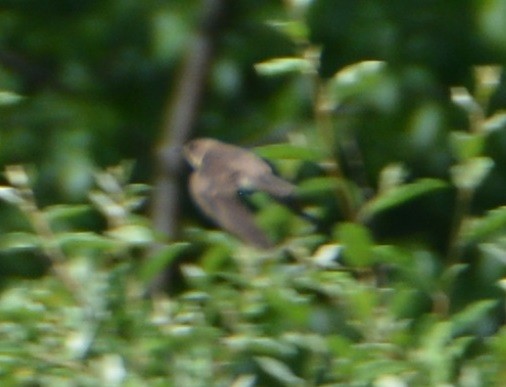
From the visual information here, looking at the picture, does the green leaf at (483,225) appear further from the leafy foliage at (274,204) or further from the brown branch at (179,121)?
the brown branch at (179,121)

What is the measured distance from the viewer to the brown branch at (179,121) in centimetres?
288

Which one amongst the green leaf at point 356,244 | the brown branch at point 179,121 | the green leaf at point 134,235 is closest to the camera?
the green leaf at point 356,244

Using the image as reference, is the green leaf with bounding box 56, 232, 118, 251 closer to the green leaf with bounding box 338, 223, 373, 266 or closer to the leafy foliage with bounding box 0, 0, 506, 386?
the leafy foliage with bounding box 0, 0, 506, 386

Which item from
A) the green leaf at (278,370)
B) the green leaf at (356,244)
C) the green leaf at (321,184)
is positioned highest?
the green leaf at (321,184)

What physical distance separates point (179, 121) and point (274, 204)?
1107 millimetres

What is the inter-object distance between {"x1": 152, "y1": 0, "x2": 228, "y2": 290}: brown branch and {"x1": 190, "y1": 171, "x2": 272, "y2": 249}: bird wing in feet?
0.80

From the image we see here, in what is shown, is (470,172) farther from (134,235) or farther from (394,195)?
(134,235)

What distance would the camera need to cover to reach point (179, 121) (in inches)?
124

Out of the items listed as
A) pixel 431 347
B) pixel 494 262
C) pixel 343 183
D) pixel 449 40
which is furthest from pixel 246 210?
pixel 449 40

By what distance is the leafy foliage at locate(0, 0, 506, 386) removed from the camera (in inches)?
72.8

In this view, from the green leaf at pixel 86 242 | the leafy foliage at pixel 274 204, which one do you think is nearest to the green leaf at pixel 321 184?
the leafy foliage at pixel 274 204

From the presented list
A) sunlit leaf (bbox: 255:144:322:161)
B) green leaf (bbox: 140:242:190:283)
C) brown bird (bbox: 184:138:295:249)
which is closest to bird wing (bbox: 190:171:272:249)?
brown bird (bbox: 184:138:295:249)

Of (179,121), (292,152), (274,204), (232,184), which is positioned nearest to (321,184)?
(292,152)

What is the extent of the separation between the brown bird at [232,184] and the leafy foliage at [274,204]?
4cm
